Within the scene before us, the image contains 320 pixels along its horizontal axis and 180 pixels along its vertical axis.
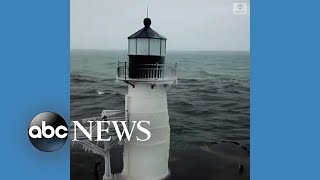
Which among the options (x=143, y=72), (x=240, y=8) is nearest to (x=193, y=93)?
(x=143, y=72)

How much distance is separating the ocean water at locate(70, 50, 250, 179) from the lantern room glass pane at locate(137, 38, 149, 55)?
0.50 feet

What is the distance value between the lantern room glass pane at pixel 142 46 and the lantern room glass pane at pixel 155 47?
41 mm

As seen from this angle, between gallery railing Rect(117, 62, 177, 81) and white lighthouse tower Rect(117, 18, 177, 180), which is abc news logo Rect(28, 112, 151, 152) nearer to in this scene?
white lighthouse tower Rect(117, 18, 177, 180)

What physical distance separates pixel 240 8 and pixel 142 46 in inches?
42.3

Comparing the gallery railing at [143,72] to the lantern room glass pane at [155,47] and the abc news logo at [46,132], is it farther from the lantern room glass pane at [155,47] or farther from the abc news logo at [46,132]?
the abc news logo at [46,132]

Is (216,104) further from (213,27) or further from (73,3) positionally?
(73,3)

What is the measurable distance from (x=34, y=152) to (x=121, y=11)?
1598 millimetres

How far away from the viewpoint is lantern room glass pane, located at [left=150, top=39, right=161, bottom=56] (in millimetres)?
4082

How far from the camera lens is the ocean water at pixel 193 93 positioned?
4191 mm

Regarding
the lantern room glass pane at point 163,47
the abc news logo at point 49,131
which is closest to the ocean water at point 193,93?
the lantern room glass pane at point 163,47

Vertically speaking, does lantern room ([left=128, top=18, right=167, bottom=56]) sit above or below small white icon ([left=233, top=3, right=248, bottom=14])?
below

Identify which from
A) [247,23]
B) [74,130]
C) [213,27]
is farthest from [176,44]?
[74,130]

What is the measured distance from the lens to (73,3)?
4035mm

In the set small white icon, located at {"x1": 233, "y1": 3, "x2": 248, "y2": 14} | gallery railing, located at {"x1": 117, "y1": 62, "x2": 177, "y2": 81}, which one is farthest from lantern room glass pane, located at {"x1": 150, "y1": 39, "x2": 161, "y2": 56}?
small white icon, located at {"x1": 233, "y1": 3, "x2": 248, "y2": 14}
